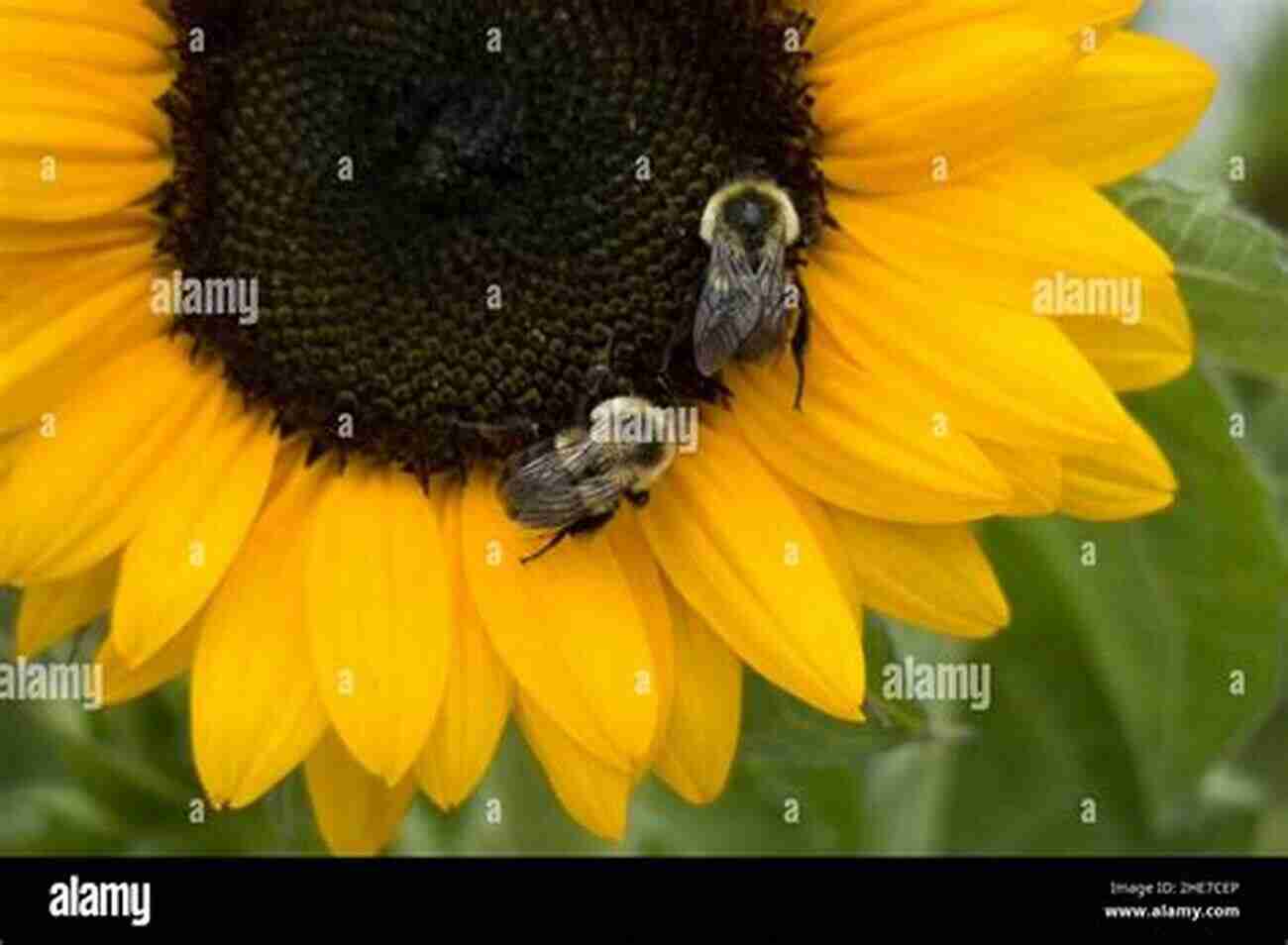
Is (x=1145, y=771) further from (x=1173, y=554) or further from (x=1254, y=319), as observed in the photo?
(x=1254, y=319)

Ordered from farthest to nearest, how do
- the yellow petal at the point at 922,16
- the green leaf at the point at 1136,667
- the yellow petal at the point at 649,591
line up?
the green leaf at the point at 1136,667 < the yellow petal at the point at 649,591 < the yellow petal at the point at 922,16

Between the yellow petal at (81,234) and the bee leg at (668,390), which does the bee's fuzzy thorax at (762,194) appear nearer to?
the bee leg at (668,390)

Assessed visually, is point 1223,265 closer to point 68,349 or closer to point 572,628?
point 572,628

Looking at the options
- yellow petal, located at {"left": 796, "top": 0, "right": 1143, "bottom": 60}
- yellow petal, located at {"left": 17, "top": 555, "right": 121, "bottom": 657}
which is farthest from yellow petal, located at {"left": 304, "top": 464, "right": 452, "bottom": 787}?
yellow petal, located at {"left": 796, "top": 0, "right": 1143, "bottom": 60}

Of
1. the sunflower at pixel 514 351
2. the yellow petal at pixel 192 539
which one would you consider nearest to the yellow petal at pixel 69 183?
the sunflower at pixel 514 351

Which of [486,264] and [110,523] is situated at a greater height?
[486,264]

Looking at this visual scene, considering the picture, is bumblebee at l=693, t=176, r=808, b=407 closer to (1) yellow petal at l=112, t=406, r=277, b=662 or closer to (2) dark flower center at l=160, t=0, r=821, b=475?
(2) dark flower center at l=160, t=0, r=821, b=475
